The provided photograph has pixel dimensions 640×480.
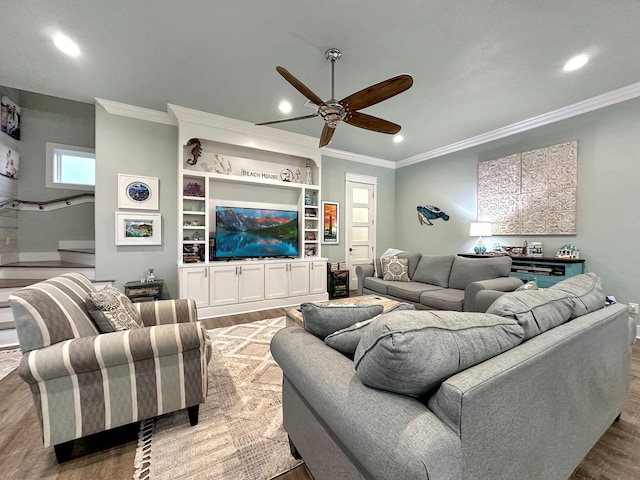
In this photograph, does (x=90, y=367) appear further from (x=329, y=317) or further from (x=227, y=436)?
(x=329, y=317)

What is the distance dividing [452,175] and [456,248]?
54.9 inches

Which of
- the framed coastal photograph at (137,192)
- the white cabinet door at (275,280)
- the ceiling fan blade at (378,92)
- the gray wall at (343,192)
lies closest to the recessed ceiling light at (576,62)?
the ceiling fan blade at (378,92)

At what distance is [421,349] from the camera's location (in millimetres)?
739

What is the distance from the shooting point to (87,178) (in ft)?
15.2

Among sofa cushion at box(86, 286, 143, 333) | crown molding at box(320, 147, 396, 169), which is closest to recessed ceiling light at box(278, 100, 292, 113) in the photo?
crown molding at box(320, 147, 396, 169)

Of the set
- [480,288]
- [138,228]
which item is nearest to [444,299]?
[480,288]

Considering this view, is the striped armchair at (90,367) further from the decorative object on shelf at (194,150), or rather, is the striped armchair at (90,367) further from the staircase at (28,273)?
the decorative object on shelf at (194,150)

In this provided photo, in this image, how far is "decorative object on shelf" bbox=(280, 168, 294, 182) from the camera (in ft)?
15.6

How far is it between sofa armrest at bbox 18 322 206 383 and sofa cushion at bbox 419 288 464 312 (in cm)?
258

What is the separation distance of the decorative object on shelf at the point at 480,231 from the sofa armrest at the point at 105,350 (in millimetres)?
4259

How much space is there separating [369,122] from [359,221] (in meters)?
3.21

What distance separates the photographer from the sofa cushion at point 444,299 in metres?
2.98

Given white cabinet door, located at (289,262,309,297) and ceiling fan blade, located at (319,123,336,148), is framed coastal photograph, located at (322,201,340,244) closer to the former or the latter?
white cabinet door, located at (289,262,309,297)

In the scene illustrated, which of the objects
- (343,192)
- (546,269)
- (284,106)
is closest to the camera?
(546,269)
